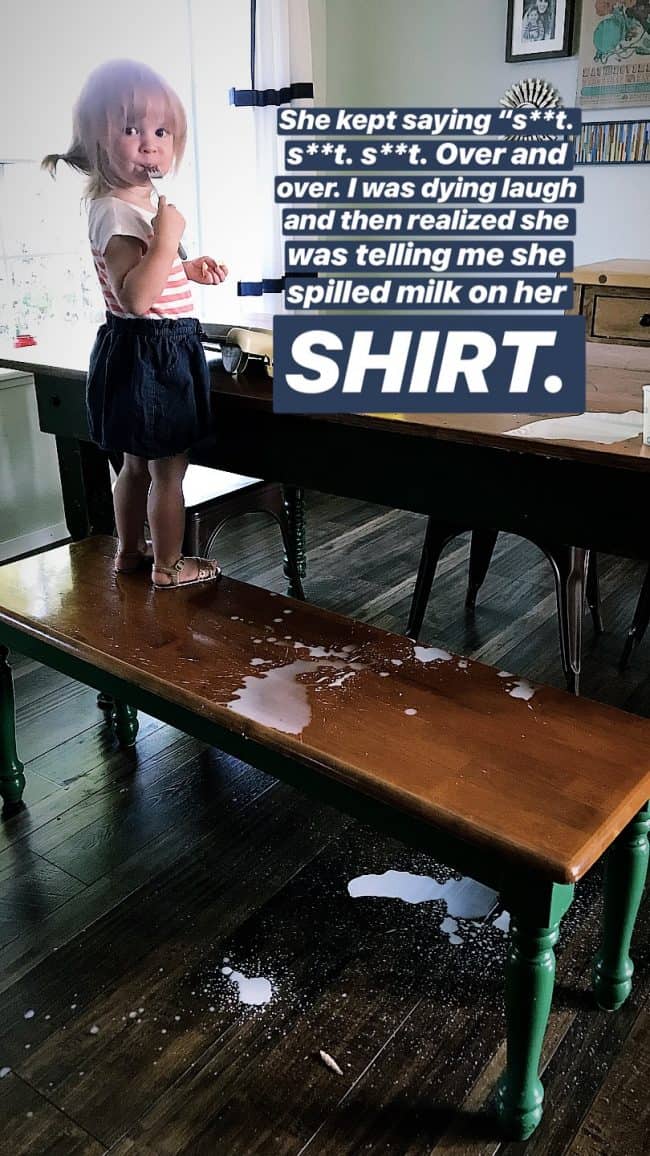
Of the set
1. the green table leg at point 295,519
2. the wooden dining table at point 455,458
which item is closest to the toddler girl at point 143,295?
the wooden dining table at point 455,458

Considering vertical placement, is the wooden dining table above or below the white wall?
below

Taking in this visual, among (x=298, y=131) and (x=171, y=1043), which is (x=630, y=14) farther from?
(x=171, y=1043)

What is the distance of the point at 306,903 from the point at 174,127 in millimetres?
1299

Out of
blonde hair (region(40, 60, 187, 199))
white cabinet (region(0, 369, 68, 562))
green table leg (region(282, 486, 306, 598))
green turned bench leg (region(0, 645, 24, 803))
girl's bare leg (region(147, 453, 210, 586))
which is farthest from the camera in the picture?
white cabinet (region(0, 369, 68, 562))

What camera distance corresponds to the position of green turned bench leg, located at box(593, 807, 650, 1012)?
126 cm

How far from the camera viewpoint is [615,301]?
10.7ft

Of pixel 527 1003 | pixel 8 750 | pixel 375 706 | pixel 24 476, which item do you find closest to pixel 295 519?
pixel 24 476

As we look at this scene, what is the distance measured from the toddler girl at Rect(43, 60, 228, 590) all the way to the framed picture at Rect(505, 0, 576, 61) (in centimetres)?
265

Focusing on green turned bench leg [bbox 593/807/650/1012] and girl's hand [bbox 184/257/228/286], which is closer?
green turned bench leg [bbox 593/807/650/1012]

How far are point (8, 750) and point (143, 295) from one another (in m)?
0.93

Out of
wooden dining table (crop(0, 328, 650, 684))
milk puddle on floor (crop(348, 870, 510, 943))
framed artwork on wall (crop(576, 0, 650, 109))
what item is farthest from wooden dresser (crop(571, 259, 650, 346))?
milk puddle on floor (crop(348, 870, 510, 943))

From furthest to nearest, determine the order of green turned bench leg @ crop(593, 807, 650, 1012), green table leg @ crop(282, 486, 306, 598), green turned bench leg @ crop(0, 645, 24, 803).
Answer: green table leg @ crop(282, 486, 306, 598) < green turned bench leg @ crop(0, 645, 24, 803) < green turned bench leg @ crop(593, 807, 650, 1012)

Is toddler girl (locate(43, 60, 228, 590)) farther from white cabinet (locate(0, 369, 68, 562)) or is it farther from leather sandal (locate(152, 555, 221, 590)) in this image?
white cabinet (locate(0, 369, 68, 562))

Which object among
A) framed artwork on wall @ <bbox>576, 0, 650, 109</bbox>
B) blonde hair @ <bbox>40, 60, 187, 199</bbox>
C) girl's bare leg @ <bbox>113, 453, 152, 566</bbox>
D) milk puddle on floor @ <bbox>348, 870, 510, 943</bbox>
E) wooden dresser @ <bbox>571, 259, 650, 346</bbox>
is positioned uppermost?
framed artwork on wall @ <bbox>576, 0, 650, 109</bbox>
